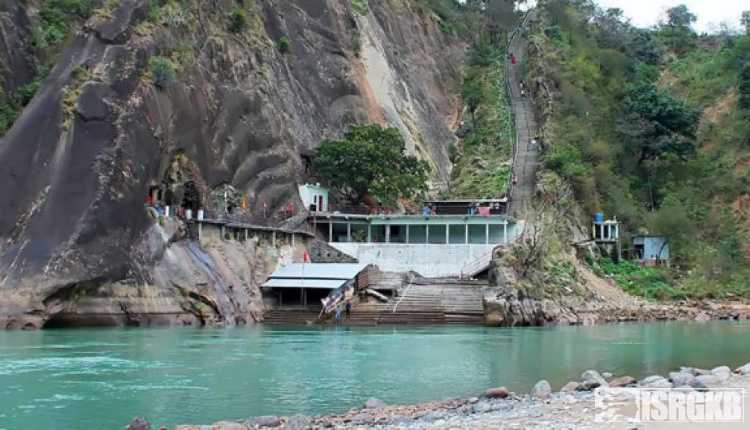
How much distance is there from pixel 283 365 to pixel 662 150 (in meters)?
49.0

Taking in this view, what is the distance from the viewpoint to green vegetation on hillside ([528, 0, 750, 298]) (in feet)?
196

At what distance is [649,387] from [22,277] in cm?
3104

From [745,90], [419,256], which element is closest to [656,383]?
[419,256]

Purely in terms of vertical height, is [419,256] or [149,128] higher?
[149,128]

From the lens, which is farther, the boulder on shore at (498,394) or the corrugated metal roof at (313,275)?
the corrugated metal roof at (313,275)

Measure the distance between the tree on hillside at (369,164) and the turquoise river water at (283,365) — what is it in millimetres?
19168

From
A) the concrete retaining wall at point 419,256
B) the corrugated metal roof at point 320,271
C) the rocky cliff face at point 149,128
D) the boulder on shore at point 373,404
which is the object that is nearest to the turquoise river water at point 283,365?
the boulder on shore at point 373,404

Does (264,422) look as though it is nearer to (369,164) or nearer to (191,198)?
(191,198)

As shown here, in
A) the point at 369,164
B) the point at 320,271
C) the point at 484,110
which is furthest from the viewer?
the point at 484,110

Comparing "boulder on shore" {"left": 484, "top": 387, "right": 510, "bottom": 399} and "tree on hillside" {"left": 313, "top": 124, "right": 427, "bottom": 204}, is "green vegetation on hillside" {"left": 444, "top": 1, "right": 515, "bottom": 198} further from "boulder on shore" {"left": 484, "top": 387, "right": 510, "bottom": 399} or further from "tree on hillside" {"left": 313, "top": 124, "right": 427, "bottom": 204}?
"boulder on shore" {"left": 484, "top": 387, "right": 510, "bottom": 399}

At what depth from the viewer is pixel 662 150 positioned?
222 feet

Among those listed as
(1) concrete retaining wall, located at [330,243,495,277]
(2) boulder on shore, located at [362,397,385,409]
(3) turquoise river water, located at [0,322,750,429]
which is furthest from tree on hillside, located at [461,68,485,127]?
(2) boulder on shore, located at [362,397,385,409]

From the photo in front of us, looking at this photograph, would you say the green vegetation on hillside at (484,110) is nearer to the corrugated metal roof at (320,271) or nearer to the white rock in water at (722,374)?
the corrugated metal roof at (320,271)

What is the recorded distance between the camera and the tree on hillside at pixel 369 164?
59.8m
